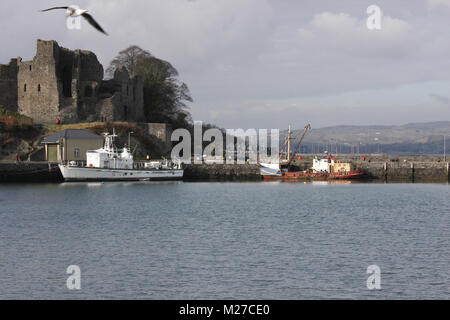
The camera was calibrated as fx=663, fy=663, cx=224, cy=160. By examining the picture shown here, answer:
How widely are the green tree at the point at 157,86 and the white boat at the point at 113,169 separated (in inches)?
663

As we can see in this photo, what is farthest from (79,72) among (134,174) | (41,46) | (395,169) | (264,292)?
(264,292)

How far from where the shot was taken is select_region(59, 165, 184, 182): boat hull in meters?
66.4

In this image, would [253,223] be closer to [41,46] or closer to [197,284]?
[197,284]

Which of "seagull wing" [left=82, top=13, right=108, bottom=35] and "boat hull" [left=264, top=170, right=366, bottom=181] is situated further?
"boat hull" [left=264, top=170, right=366, bottom=181]

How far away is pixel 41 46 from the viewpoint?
75.5 metres

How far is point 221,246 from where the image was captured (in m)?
29.5

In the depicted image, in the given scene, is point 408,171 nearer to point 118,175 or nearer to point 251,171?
point 251,171

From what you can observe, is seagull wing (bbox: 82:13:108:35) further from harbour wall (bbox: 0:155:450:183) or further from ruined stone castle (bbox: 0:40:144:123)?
ruined stone castle (bbox: 0:40:144:123)

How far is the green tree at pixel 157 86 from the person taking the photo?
283ft

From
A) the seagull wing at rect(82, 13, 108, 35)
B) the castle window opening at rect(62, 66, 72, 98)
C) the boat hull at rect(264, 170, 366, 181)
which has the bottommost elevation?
the boat hull at rect(264, 170, 366, 181)

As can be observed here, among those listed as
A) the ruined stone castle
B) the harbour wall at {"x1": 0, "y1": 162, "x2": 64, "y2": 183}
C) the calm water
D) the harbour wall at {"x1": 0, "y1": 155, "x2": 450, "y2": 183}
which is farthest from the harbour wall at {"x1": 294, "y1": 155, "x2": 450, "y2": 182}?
the harbour wall at {"x1": 0, "y1": 162, "x2": 64, "y2": 183}

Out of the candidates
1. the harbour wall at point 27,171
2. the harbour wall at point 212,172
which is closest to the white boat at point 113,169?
the harbour wall at point 27,171

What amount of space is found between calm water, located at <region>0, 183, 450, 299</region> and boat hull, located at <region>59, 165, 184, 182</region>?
11780 mm

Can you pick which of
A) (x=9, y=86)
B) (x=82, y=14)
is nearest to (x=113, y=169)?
(x=9, y=86)
